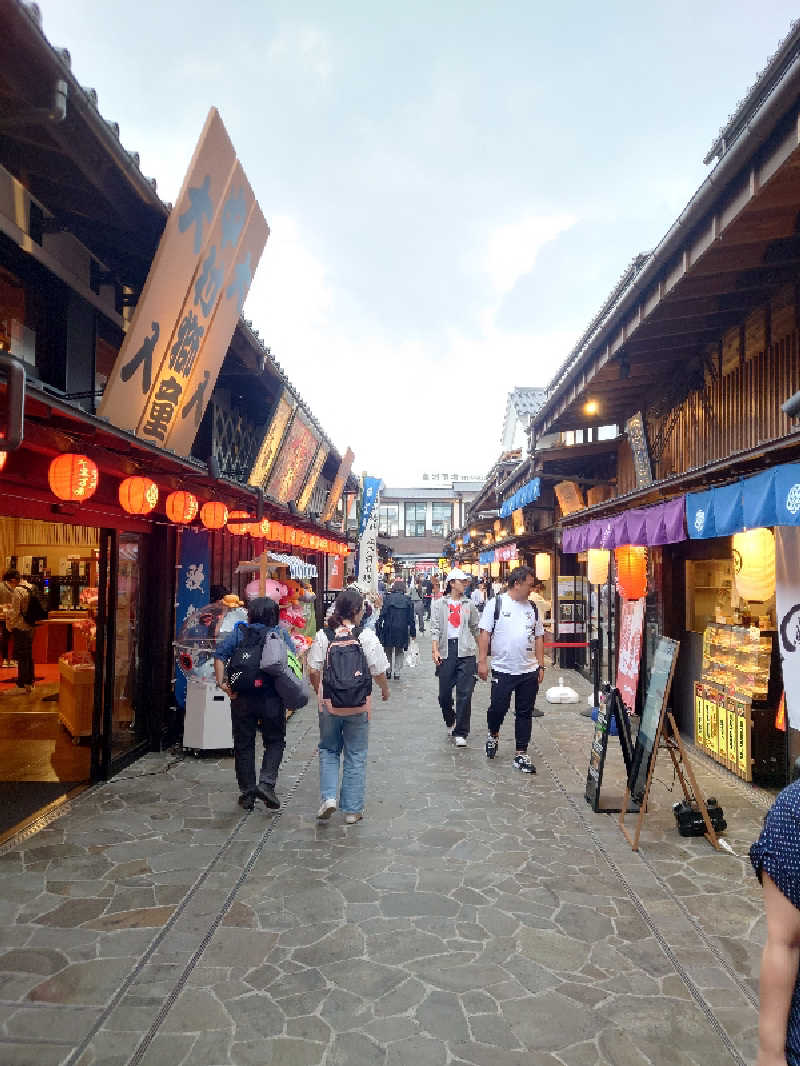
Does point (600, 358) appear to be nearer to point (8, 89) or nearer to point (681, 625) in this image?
point (681, 625)

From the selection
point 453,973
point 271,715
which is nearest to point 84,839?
point 271,715

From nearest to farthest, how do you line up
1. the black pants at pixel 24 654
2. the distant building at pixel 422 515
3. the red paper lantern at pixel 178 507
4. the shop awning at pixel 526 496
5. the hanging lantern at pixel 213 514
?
the red paper lantern at pixel 178 507 → the hanging lantern at pixel 213 514 → the black pants at pixel 24 654 → the shop awning at pixel 526 496 → the distant building at pixel 422 515

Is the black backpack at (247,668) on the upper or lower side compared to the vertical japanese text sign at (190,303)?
lower

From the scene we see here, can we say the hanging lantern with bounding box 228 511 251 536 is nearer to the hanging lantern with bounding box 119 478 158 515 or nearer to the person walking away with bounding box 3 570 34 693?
the hanging lantern with bounding box 119 478 158 515


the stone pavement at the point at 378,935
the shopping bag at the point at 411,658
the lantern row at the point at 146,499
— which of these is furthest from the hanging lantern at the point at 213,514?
the shopping bag at the point at 411,658

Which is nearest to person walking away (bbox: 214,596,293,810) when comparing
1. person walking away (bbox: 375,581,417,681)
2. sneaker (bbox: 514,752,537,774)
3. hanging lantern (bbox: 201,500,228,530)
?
hanging lantern (bbox: 201,500,228,530)

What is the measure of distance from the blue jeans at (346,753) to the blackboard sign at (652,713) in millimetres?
2855

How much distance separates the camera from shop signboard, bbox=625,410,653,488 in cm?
1240

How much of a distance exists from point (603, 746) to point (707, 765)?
3.12 m

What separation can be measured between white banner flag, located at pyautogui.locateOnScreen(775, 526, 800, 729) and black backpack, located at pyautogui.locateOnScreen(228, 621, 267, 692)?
17.4 ft

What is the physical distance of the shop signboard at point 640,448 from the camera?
12398mm

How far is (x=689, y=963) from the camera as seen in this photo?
4.70 m

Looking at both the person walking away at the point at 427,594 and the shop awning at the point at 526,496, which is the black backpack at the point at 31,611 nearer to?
the shop awning at the point at 526,496

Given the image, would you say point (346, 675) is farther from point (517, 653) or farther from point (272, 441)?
point (272, 441)
